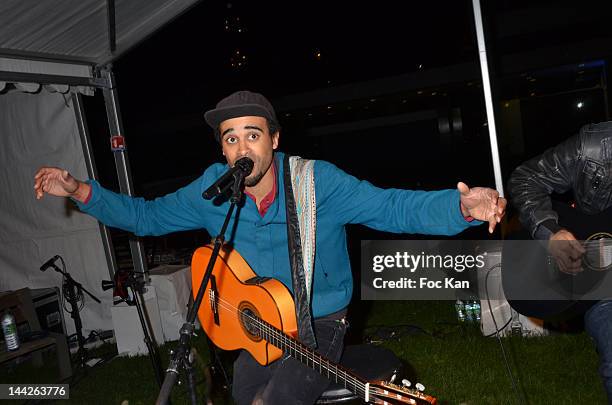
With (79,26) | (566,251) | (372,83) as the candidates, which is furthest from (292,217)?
(372,83)

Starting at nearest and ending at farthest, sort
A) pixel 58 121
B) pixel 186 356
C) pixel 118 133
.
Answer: pixel 186 356 < pixel 118 133 < pixel 58 121

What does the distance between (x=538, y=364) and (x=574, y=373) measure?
303 mm

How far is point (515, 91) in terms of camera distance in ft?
74.5

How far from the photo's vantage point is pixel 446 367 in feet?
14.7

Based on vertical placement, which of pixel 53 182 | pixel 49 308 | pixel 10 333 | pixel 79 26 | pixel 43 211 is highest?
pixel 79 26

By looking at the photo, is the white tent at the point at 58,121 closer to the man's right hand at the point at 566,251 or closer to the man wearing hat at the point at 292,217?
the man wearing hat at the point at 292,217

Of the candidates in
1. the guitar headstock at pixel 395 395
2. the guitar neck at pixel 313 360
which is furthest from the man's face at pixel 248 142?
the guitar headstock at pixel 395 395

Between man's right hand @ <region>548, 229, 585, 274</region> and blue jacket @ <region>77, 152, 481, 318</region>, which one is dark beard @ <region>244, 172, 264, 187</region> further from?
man's right hand @ <region>548, 229, 585, 274</region>

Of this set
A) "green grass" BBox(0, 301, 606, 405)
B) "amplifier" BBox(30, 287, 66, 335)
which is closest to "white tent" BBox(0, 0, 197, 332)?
"amplifier" BBox(30, 287, 66, 335)

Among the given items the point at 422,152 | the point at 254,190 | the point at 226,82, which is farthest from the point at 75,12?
A: the point at 422,152

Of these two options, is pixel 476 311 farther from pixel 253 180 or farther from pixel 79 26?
pixel 79 26

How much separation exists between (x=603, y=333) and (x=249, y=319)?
178 cm

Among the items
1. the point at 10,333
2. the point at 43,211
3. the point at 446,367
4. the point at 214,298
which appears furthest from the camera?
the point at 43,211

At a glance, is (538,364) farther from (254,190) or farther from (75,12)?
(75,12)
